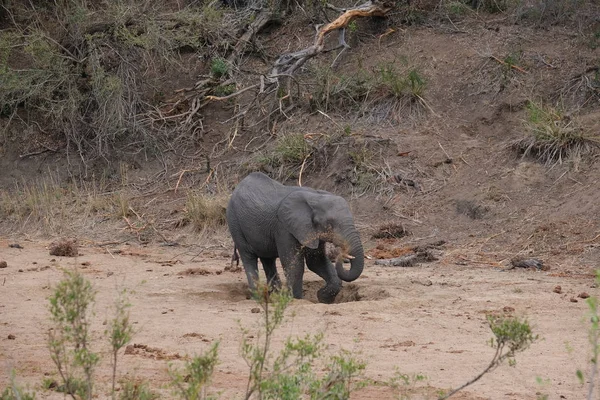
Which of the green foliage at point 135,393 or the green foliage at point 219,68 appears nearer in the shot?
the green foliage at point 135,393

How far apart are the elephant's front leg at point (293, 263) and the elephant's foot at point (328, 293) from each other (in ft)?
0.83

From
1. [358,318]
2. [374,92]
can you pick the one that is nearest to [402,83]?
[374,92]

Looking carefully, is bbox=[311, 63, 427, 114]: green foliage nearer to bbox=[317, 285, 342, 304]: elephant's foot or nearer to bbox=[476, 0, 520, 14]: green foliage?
bbox=[476, 0, 520, 14]: green foliage

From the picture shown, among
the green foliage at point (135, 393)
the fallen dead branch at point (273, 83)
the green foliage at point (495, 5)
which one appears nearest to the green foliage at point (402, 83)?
the fallen dead branch at point (273, 83)

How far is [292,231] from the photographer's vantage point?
32.8 feet

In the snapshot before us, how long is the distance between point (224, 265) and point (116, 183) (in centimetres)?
483

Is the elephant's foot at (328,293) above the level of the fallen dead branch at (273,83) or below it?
below

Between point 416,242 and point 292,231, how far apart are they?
3.26 m

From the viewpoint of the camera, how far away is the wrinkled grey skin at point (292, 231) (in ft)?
31.8

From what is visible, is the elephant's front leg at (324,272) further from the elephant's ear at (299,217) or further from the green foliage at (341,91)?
the green foliage at (341,91)

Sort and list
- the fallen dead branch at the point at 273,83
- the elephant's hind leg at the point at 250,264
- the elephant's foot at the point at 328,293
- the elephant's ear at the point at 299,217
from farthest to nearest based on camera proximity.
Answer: the fallen dead branch at the point at 273,83
the elephant's hind leg at the point at 250,264
the elephant's foot at the point at 328,293
the elephant's ear at the point at 299,217

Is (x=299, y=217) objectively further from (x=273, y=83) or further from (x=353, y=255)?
(x=273, y=83)

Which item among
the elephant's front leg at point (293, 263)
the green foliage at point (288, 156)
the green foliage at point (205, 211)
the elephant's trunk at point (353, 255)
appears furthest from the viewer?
the green foliage at point (288, 156)

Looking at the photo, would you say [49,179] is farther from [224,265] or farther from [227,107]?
[224,265]
